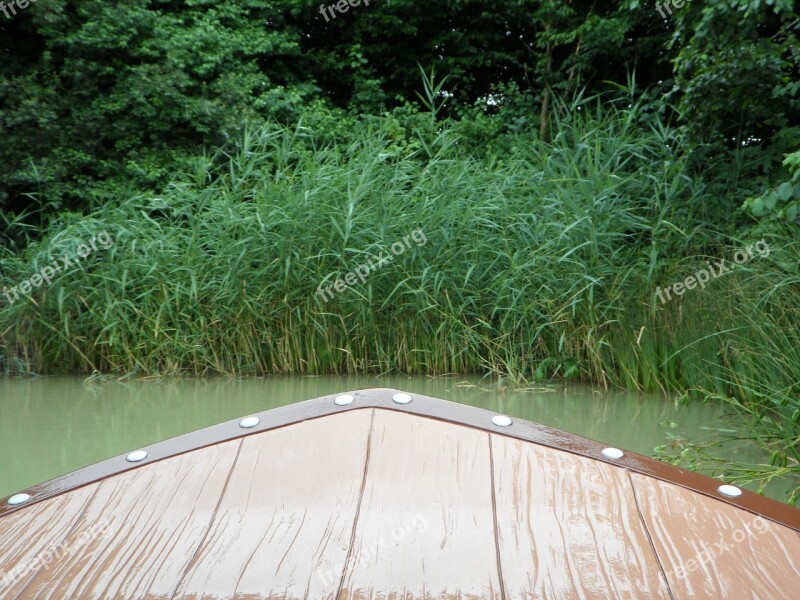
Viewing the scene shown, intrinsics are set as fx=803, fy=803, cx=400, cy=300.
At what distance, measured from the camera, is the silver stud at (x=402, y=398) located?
1223 millimetres

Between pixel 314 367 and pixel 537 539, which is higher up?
pixel 537 539

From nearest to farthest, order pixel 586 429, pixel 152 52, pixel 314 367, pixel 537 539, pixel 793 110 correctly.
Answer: pixel 537 539, pixel 586 429, pixel 314 367, pixel 793 110, pixel 152 52

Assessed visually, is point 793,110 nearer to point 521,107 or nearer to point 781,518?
point 521,107

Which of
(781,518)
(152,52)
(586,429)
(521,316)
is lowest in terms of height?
(586,429)

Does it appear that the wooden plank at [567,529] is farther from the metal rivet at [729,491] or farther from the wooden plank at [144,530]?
the wooden plank at [144,530]

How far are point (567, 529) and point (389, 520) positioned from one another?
226mm

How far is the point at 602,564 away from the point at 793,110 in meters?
5.73

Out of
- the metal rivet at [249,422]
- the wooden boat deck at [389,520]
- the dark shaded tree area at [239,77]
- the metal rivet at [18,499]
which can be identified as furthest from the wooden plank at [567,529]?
the dark shaded tree area at [239,77]

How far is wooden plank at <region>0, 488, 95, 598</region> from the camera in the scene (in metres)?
0.95

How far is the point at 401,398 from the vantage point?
4.03 ft

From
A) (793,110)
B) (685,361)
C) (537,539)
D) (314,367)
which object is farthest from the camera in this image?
(793,110)

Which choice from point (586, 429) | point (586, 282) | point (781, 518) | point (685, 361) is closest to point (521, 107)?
point (586, 282)

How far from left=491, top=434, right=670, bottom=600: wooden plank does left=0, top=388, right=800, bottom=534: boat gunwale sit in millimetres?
27

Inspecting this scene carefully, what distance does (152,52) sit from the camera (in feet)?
25.0
